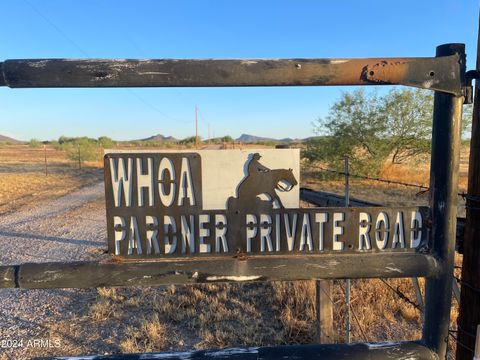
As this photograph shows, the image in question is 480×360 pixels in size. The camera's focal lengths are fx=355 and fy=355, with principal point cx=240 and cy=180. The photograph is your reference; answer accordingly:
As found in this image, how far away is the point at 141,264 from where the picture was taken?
1349 millimetres

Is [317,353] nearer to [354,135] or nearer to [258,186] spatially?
[258,186]

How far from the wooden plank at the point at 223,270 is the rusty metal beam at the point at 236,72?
0.67 meters

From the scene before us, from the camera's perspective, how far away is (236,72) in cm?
130

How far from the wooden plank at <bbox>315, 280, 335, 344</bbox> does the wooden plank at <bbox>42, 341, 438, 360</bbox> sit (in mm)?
1412

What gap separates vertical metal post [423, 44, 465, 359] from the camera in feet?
4.42

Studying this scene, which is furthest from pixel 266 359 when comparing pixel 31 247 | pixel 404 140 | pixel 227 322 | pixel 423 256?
pixel 404 140

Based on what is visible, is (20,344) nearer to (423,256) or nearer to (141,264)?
(141,264)

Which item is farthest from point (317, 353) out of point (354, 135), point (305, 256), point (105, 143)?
point (105, 143)

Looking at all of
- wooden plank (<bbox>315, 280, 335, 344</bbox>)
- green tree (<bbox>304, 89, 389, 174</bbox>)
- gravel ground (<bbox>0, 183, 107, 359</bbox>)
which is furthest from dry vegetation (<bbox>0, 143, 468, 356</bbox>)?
green tree (<bbox>304, 89, 389, 174</bbox>)

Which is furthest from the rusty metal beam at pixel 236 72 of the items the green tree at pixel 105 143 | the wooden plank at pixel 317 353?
the green tree at pixel 105 143

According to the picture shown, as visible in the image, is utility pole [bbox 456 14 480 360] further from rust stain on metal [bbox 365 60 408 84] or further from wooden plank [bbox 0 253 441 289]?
rust stain on metal [bbox 365 60 408 84]

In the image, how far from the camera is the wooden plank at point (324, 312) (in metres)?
2.87

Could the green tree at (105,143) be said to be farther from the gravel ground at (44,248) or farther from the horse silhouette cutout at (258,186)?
the horse silhouette cutout at (258,186)

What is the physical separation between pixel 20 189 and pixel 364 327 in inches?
613
